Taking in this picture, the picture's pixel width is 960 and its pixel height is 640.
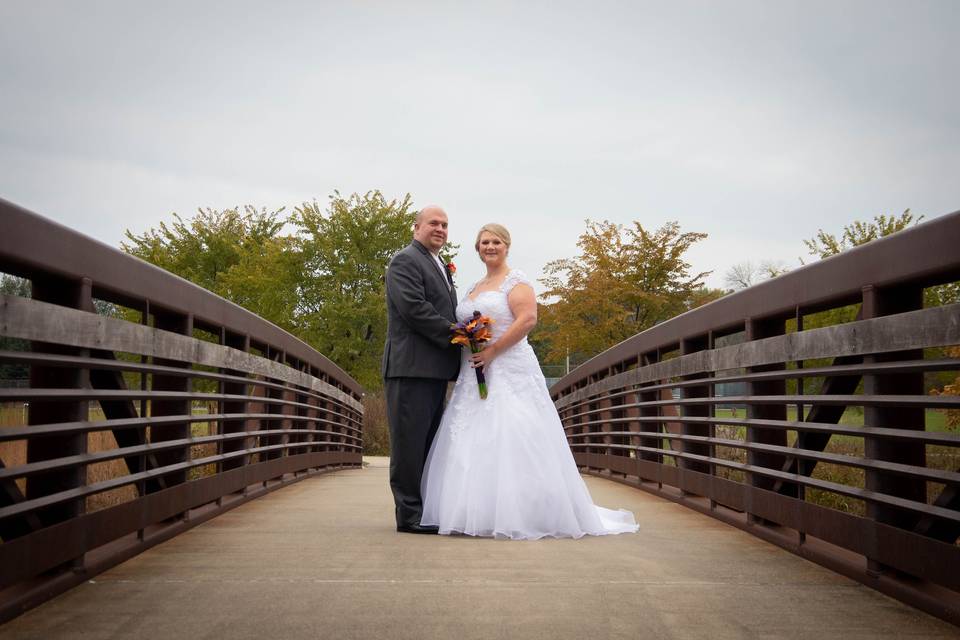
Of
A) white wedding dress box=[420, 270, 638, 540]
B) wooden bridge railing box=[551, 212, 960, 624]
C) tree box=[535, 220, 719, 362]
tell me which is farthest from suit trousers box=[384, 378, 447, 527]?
tree box=[535, 220, 719, 362]

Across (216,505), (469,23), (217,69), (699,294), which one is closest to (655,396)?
(216,505)

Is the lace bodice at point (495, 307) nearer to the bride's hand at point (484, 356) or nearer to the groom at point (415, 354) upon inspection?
the bride's hand at point (484, 356)

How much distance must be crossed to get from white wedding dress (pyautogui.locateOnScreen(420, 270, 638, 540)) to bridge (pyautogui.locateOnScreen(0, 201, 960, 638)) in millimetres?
328

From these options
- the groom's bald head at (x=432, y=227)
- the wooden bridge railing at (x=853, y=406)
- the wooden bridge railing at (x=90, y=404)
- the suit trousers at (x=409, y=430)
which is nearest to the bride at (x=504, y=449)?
the suit trousers at (x=409, y=430)

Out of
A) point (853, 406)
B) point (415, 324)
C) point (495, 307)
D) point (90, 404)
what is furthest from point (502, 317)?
point (90, 404)

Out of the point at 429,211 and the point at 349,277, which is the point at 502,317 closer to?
the point at 429,211

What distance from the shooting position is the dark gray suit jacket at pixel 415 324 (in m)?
5.73

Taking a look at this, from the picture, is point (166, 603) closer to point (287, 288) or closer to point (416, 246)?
point (416, 246)

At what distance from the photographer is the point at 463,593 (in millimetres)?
3537

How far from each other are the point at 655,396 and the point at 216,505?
13.0 ft

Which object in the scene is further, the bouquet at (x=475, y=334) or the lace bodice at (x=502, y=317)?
the lace bodice at (x=502, y=317)

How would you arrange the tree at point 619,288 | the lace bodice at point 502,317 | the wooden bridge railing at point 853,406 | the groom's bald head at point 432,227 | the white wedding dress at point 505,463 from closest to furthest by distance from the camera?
the wooden bridge railing at point 853,406 → the white wedding dress at point 505,463 → the groom's bald head at point 432,227 → the lace bodice at point 502,317 → the tree at point 619,288

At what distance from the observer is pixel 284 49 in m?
11.6

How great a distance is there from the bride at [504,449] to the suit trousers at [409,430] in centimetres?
11
